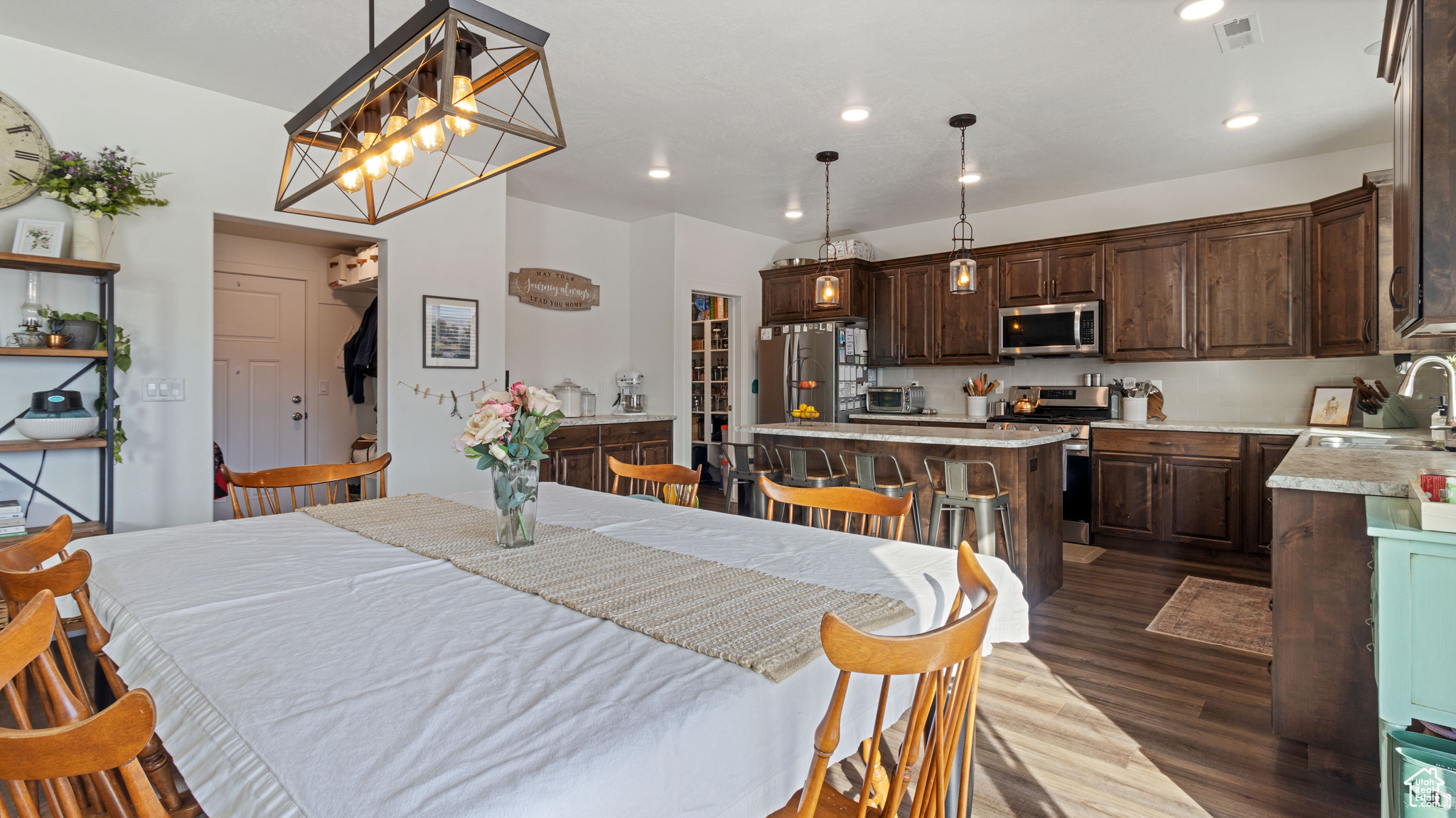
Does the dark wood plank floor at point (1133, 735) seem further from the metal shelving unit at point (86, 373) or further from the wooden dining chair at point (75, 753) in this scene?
the metal shelving unit at point (86, 373)

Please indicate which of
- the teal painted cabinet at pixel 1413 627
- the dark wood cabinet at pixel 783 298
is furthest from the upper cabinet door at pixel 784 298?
the teal painted cabinet at pixel 1413 627

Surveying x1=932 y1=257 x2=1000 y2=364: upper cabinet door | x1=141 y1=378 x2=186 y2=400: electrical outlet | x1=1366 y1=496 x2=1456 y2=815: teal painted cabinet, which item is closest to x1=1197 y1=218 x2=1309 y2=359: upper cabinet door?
x1=932 y1=257 x2=1000 y2=364: upper cabinet door

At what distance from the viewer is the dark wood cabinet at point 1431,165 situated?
148cm

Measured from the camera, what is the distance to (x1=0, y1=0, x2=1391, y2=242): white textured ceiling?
274 cm

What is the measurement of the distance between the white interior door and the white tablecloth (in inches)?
178

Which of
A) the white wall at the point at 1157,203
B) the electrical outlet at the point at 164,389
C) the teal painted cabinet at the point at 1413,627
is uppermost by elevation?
the white wall at the point at 1157,203

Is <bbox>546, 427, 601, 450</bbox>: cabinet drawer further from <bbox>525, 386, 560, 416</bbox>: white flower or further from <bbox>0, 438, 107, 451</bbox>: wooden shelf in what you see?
<bbox>525, 386, 560, 416</bbox>: white flower

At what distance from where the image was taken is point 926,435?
360 cm

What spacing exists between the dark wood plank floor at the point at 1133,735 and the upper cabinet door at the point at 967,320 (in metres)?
2.73

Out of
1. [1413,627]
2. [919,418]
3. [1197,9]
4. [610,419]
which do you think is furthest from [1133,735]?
[610,419]

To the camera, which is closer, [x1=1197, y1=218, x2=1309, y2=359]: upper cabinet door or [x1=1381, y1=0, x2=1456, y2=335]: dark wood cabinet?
[x1=1381, y1=0, x2=1456, y2=335]: dark wood cabinet

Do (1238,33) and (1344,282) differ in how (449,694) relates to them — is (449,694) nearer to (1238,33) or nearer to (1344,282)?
(1238,33)

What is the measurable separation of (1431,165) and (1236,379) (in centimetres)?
385

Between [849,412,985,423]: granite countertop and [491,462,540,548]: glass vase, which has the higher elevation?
[849,412,985,423]: granite countertop
